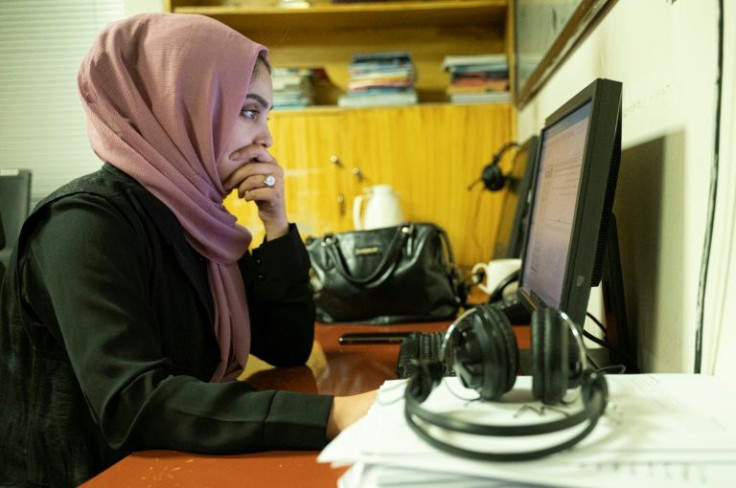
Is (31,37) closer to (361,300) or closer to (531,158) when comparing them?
(361,300)

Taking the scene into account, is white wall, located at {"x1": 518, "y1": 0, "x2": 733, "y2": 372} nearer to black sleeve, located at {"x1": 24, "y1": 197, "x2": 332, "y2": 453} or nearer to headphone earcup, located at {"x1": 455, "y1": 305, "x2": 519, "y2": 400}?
headphone earcup, located at {"x1": 455, "y1": 305, "x2": 519, "y2": 400}

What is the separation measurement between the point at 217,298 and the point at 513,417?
2.17 feet

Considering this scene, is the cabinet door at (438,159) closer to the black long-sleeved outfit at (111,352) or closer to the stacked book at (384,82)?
the stacked book at (384,82)

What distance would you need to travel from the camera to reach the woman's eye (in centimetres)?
104

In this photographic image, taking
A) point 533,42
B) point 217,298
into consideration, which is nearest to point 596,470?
point 217,298

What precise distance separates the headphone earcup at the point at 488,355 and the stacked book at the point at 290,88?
2.08 metres

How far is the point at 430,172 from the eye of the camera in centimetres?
238

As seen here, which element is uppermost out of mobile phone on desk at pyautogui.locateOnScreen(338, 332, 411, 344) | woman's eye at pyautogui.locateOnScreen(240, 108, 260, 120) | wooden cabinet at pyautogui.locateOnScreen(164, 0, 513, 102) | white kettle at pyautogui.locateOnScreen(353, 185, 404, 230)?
wooden cabinet at pyautogui.locateOnScreen(164, 0, 513, 102)

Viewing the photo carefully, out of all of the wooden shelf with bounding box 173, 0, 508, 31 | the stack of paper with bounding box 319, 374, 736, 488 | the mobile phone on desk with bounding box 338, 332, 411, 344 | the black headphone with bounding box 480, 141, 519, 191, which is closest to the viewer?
the stack of paper with bounding box 319, 374, 736, 488

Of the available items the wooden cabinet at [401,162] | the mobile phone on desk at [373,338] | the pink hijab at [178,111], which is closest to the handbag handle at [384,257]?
the mobile phone on desk at [373,338]

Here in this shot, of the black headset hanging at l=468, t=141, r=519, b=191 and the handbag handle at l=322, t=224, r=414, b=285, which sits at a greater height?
the black headset hanging at l=468, t=141, r=519, b=191

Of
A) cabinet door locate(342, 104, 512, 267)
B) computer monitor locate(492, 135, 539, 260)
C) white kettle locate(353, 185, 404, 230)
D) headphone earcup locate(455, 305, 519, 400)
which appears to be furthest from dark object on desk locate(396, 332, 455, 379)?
cabinet door locate(342, 104, 512, 267)

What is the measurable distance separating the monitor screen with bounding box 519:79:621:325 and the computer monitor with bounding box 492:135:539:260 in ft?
1.54

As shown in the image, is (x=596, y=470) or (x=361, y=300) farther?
(x=361, y=300)
